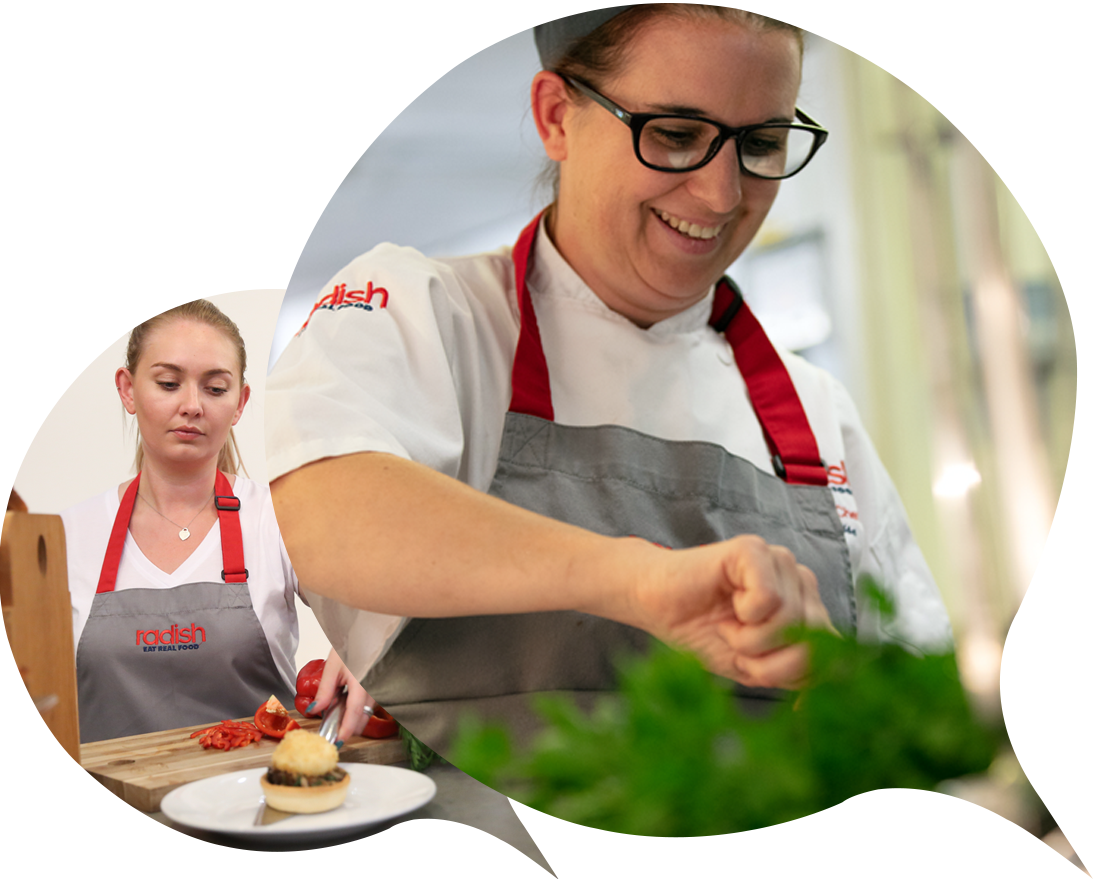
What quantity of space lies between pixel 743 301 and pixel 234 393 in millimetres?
381

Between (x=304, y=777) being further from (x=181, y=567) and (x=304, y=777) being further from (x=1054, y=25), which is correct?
(x=1054, y=25)

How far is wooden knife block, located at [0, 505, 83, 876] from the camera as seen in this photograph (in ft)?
1.58

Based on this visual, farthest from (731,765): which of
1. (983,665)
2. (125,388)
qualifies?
(125,388)

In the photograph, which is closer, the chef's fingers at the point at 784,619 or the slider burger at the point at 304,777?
the chef's fingers at the point at 784,619

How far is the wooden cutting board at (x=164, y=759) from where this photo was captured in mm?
591

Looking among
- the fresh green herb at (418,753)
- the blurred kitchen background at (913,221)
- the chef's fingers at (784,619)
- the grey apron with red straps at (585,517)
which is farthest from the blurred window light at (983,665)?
the fresh green herb at (418,753)

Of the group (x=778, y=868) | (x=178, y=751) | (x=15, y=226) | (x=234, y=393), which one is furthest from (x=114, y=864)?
(x=15, y=226)

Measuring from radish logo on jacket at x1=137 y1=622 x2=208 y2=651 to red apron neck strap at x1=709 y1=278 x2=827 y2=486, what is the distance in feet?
1.45

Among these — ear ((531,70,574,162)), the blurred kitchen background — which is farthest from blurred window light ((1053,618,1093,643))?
ear ((531,70,574,162))

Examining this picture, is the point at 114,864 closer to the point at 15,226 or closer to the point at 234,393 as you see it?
the point at 234,393

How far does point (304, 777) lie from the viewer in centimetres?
60

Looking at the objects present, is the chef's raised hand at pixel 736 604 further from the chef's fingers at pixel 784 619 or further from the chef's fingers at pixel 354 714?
the chef's fingers at pixel 354 714

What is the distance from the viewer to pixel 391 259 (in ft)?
2.11

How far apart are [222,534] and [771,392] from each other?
414mm
